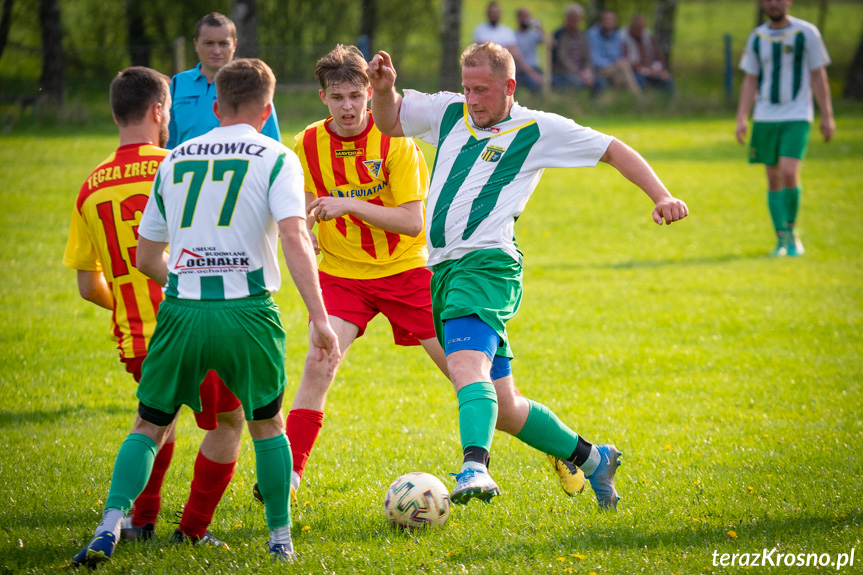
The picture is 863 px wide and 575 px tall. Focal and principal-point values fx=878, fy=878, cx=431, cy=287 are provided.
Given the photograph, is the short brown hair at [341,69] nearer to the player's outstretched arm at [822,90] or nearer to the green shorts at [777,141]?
the green shorts at [777,141]

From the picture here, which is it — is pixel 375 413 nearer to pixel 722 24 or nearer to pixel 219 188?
pixel 219 188

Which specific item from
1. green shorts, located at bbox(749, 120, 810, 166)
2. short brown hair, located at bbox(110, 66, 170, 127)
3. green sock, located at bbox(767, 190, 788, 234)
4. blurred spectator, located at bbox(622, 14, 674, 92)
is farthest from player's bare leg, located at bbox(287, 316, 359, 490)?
blurred spectator, located at bbox(622, 14, 674, 92)

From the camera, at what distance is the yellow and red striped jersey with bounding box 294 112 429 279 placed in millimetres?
5027

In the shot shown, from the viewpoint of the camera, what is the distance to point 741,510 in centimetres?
452

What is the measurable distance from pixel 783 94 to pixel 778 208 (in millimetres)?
1451

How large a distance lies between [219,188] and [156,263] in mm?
543

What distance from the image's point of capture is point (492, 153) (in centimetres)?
449

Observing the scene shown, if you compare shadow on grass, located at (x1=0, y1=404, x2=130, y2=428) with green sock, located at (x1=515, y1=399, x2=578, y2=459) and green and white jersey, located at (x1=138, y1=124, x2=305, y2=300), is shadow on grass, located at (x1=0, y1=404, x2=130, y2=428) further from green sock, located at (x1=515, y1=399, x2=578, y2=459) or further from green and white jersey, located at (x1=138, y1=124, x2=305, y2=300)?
green sock, located at (x1=515, y1=399, x2=578, y2=459)

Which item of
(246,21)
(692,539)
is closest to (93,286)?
(692,539)

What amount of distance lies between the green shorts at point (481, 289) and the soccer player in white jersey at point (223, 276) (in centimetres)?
76

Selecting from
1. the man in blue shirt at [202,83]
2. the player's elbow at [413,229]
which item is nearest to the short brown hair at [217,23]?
the man in blue shirt at [202,83]

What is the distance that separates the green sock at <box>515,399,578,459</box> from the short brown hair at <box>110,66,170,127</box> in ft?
7.82

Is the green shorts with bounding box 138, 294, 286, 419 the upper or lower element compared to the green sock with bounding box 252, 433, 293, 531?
upper

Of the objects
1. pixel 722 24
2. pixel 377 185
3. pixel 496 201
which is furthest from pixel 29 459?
pixel 722 24
